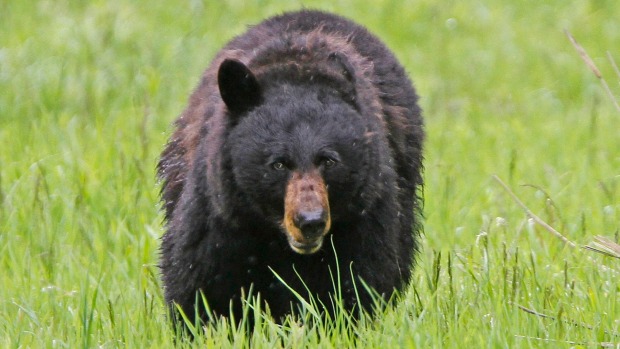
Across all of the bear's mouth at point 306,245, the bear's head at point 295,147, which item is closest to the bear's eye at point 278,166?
the bear's head at point 295,147

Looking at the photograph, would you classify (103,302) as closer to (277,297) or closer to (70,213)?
(277,297)

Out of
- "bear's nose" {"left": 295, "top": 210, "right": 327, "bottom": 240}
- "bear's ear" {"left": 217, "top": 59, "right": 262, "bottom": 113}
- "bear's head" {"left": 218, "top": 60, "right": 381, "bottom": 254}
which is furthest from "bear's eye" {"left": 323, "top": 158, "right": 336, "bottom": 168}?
"bear's ear" {"left": 217, "top": 59, "right": 262, "bottom": 113}

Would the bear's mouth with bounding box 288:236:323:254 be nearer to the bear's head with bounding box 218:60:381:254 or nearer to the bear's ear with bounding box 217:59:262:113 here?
the bear's head with bounding box 218:60:381:254

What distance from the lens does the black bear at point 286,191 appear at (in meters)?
4.56

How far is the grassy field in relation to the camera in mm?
4570

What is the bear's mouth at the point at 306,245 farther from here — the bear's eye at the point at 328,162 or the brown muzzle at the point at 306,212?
the bear's eye at the point at 328,162

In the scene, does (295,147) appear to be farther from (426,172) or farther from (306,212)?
(426,172)

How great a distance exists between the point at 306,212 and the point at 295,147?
34 cm

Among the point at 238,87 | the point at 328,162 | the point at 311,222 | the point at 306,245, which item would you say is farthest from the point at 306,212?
the point at 238,87

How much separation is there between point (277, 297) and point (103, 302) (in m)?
0.98

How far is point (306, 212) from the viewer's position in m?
4.32

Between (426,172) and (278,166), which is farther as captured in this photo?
(426,172)

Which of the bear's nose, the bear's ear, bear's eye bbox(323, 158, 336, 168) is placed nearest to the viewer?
the bear's nose

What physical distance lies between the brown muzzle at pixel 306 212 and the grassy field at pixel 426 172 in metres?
0.33
